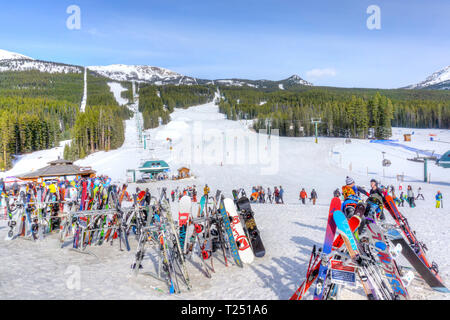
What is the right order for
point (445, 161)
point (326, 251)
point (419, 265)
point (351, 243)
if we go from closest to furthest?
1. point (351, 243)
2. point (326, 251)
3. point (419, 265)
4. point (445, 161)

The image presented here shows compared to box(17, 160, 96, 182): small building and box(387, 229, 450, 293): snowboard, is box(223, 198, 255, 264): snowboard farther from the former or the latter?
box(17, 160, 96, 182): small building

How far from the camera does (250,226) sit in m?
8.70

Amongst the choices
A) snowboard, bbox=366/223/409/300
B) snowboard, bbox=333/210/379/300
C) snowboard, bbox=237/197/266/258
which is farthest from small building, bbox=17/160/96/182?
snowboard, bbox=333/210/379/300

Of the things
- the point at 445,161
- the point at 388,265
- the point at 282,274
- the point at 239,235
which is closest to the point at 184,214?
the point at 239,235

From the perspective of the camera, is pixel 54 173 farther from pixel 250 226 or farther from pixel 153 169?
pixel 250 226

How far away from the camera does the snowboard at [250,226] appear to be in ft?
28.5

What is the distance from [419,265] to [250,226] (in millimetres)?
3904

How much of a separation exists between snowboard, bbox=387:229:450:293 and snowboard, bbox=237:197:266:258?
11.1ft

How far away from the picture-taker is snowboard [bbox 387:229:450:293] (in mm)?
6238

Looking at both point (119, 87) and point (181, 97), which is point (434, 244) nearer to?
point (181, 97)
